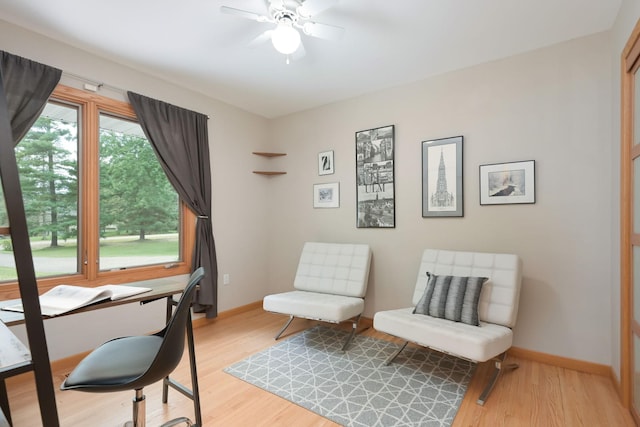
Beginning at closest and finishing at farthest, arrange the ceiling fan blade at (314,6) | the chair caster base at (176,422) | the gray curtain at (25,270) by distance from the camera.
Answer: the gray curtain at (25,270) → the chair caster base at (176,422) → the ceiling fan blade at (314,6)

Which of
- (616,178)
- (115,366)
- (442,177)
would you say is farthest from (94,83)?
(616,178)

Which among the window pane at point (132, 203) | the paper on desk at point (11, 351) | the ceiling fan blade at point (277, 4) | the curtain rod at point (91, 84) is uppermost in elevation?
the ceiling fan blade at point (277, 4)

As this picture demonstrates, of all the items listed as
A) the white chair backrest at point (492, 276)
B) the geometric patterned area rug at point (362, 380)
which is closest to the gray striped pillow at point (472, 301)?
the white chair backrest at point (492, 276)

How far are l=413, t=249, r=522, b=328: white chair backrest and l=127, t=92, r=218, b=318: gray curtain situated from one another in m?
2.16

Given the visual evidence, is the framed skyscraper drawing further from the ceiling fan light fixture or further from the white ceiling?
the ceiling fan light fixture

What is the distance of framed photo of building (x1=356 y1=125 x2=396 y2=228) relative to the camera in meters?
3.41

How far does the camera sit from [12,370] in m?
0.77

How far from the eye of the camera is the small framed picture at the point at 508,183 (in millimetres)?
2654

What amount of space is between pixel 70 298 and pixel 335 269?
246 cm

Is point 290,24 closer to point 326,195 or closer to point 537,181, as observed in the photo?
point 326,195

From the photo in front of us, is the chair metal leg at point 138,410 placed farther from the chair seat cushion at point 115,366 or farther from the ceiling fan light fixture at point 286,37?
the ceiling fan light fixture at point 286,37

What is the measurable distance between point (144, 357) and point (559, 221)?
2.94 meters

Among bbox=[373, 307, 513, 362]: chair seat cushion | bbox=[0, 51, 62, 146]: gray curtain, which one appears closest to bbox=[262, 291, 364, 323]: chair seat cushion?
bbox=[373, 307, 513, 362]: chair seat cushion

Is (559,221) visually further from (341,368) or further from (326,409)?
(326,409)
